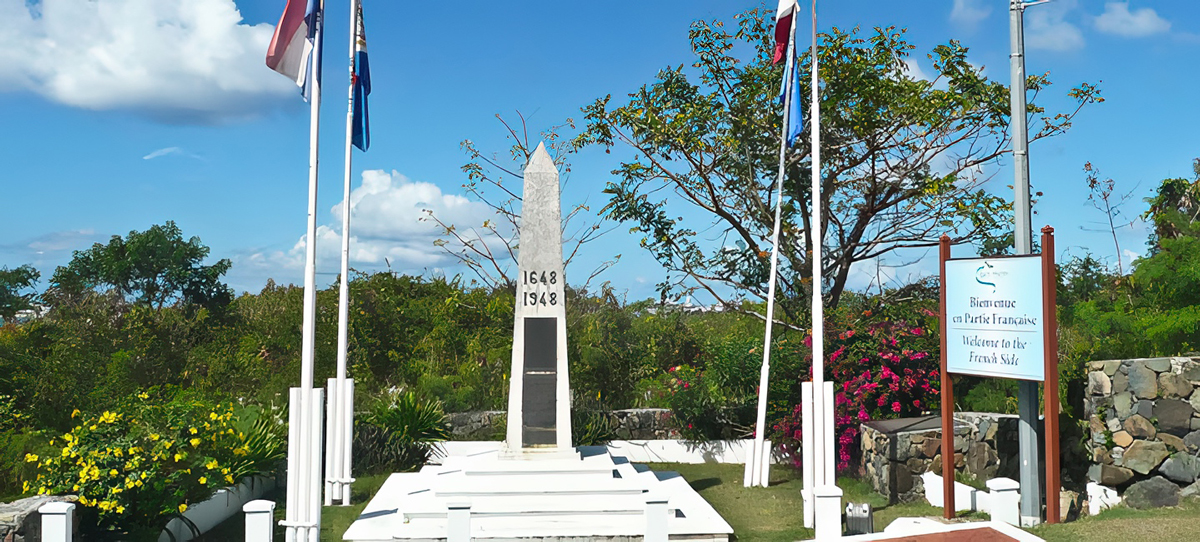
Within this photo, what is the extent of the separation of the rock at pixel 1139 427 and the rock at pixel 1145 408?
38mm

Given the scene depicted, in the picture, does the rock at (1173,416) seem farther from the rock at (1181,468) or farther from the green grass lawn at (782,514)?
the green grass lawn at (782,514)

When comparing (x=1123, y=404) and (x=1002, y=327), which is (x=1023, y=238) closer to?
(x=1002, y=327)

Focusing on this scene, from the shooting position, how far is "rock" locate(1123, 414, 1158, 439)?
9.62m

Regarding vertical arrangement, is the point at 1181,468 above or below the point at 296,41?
below

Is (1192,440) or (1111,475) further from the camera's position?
(1111,475)

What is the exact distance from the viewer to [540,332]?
11297 mm

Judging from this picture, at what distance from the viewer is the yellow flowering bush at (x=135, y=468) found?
8.28 meters

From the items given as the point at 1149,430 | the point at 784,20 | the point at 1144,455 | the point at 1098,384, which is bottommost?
the point at 1144,455

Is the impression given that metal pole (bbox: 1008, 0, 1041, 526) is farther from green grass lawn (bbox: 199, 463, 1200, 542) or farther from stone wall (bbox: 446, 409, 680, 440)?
stone wall (bbox: 446, 409, 680, 440)

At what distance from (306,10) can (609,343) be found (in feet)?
34.5

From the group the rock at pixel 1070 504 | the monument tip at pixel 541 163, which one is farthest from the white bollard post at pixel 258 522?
the rock at pixel 1070 504

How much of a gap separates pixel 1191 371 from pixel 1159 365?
295 mm

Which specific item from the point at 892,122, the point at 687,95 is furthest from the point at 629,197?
the point at 892,122

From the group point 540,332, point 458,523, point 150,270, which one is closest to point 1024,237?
point 540,332
